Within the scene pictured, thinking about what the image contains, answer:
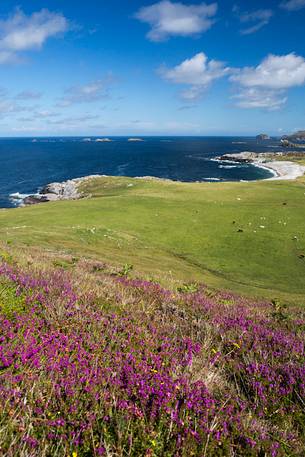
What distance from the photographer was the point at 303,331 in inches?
268

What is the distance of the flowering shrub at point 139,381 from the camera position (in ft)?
11.1

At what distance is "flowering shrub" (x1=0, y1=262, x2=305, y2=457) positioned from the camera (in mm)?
3371

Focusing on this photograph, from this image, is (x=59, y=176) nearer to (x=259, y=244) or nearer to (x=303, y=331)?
(x=259, y=244)

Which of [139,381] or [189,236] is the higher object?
[139,381]

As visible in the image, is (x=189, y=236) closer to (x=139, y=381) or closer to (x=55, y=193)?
(x=139, y=381)

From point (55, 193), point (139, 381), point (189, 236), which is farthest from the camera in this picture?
point (55, 193)

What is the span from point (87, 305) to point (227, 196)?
4312cm

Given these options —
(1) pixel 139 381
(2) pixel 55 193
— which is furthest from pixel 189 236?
(2) pixel 55 193

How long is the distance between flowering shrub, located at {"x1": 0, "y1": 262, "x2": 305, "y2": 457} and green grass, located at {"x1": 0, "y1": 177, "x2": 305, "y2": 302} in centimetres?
844

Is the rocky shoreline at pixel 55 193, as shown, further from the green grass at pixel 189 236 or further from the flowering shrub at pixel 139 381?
the flowering shrub at pixel 139 381

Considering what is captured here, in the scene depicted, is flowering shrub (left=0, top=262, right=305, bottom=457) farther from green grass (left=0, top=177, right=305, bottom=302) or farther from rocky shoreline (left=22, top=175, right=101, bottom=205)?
rocky shoreline (left=22, top=175, right=101, bottom=205)

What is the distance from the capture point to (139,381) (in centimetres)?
420

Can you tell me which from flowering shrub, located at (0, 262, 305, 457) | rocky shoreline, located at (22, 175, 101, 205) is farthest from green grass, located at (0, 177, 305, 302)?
rocky shoreline, located at (22, 175, 101, 205)

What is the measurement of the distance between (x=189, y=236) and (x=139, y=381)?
2440cm
